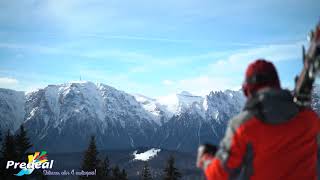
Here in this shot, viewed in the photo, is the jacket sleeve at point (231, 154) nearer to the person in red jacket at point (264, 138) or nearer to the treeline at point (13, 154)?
the person in red jacket at point (264, 138)

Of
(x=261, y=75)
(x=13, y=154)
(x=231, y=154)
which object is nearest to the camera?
(x=231, y=154)

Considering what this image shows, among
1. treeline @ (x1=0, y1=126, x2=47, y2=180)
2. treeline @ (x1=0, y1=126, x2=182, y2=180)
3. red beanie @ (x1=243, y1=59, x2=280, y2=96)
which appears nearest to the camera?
red beanie @ (x1=243, y1=59, x2=280, y2=96)

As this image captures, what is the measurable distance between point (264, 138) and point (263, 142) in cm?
4

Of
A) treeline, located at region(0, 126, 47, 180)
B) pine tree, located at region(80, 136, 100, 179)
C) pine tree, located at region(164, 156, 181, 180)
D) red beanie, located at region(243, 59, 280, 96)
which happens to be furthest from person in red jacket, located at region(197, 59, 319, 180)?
pine tree, located at region(80, 136, 100, 179)

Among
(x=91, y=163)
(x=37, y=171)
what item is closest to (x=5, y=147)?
(x=37, y=171)

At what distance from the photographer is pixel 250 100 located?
396 centimetres

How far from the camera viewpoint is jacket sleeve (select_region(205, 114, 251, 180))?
3805 millimetres

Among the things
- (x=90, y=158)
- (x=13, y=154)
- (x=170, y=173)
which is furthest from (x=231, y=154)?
(x=90, y=158)

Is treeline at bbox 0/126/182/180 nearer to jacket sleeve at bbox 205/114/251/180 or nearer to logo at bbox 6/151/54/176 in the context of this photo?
logo at bbox 6/151/54/176

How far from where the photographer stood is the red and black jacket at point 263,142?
3812 mm

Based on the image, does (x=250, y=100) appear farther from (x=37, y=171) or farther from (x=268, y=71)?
(x=37, y=171)

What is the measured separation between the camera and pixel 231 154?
3828 mm

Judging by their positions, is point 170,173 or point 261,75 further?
point 170,173

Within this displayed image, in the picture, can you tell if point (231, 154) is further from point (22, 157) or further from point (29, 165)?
point (22, 157)
